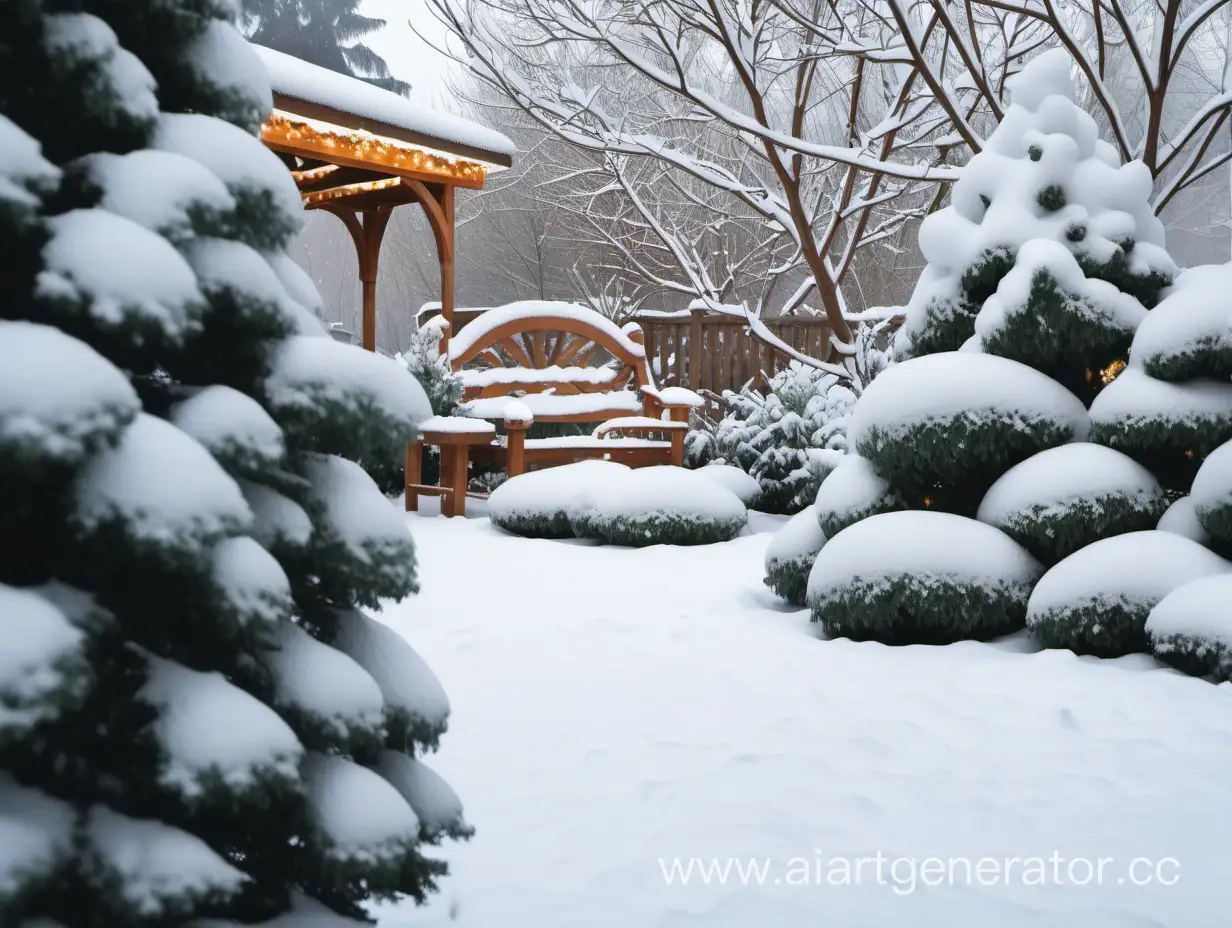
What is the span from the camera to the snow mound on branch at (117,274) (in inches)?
48.1

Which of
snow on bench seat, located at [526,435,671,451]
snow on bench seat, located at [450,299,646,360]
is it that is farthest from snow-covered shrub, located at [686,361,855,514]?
snow on bench seat, located at [450,299,646,360]

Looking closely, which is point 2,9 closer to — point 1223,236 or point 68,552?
point 68,552

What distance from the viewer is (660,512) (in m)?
6.47

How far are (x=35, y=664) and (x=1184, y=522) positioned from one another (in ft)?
13.2

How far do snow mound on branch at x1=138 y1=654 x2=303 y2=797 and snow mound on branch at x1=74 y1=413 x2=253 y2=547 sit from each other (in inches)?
8.7

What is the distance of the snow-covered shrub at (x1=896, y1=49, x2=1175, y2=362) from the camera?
4203 millimetres

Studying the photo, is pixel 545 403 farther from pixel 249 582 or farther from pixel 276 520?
pixel 249 582

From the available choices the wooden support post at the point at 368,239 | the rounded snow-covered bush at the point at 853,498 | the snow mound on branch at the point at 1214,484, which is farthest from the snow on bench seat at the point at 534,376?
the snow mound on branch at the point at 1214,484

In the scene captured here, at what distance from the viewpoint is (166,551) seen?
1188mm

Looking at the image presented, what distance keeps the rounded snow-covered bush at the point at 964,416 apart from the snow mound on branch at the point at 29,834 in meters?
3.49

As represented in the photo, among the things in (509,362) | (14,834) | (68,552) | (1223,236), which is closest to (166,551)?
(68,552)

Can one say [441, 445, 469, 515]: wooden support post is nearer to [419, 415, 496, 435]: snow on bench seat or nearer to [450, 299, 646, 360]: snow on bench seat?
[419, 415, 496, 435]: snow on bench seat

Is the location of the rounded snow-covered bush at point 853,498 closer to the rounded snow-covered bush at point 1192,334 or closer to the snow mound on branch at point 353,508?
the rounded snow-covered bush at point 1192,334

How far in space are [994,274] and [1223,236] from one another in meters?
24.5
